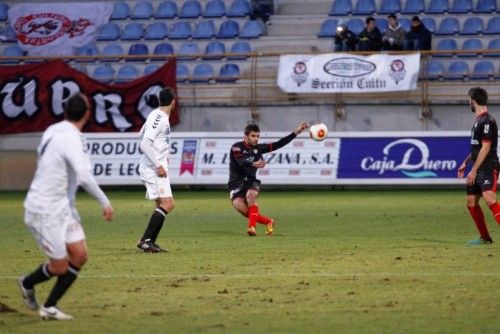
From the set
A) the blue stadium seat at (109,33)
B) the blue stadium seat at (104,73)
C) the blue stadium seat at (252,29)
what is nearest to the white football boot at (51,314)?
the blue stadium seat at (104,73)

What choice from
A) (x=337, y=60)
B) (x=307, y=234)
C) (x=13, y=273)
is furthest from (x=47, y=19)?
(x=13, y=273)

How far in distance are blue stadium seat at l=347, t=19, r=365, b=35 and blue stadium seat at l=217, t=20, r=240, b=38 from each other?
11.1 feet

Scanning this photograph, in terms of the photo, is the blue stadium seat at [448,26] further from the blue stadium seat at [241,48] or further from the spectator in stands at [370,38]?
the blue stadium seat at [241,48]

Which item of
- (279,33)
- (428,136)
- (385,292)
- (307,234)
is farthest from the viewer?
(279,33)

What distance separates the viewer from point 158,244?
17.8 metres

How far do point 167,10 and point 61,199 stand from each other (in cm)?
2731

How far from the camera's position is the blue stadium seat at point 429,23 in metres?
34.4

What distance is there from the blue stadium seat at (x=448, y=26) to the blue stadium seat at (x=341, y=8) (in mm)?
2842

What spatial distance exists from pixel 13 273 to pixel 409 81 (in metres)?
19.3

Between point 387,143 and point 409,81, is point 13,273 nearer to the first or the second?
point 387,143

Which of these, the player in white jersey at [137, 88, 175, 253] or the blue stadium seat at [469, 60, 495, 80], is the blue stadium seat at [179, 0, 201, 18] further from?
the player in white jersey at [137, 88, 175, 253]

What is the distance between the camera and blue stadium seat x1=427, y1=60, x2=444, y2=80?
32.3m

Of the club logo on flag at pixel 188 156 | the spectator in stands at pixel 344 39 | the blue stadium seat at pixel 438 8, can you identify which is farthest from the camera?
the blue stadium seat at pixel 438 8

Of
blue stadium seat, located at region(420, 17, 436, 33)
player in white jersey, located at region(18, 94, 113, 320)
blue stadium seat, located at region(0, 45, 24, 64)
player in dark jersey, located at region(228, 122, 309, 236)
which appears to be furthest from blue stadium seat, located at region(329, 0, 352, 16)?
player in white jersey, located at region(18, 94, 113, 320)
